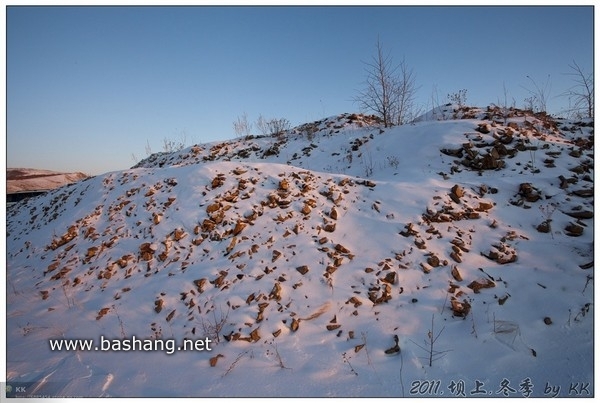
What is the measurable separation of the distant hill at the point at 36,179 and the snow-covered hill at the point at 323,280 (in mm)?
11127

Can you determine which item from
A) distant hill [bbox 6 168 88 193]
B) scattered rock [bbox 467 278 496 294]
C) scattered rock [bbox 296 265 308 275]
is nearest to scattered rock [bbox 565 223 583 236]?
scattered rock [bbox 467 278 496 294]

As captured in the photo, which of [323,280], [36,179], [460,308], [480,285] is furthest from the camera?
[36,179]

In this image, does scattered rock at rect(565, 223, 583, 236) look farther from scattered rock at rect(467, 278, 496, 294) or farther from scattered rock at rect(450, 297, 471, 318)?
scattered rock at rect(450, 297, 471, 318)

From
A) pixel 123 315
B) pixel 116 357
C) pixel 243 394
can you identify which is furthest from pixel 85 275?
pixel 243 394

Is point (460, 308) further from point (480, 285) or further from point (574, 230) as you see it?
point (574, 230)

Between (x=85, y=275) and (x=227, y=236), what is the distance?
1918 millimetres

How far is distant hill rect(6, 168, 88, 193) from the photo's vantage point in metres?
14.6

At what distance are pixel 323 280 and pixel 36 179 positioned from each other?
18.6m

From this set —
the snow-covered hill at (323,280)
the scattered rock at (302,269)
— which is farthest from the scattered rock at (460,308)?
the scattered rock at (302,269)

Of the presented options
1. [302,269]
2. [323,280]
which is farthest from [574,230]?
[302,269]

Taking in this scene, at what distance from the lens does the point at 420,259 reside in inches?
142

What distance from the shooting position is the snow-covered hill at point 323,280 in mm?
2471

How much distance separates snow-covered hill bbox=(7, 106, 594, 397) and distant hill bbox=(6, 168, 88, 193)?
36.5ft

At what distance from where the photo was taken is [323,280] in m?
3.46
